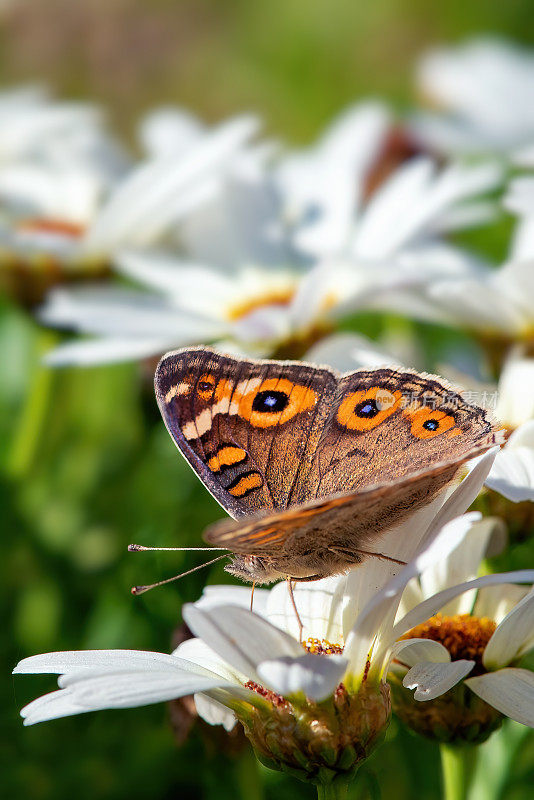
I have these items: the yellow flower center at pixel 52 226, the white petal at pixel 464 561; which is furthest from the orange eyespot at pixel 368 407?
the yellow flower center at pixel 52 226

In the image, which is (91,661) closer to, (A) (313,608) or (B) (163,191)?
(A) (313,608)

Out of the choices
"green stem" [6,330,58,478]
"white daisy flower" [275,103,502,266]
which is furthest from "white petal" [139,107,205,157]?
"green stem" [6,330,58,478]

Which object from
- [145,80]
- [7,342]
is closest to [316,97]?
[145,80]

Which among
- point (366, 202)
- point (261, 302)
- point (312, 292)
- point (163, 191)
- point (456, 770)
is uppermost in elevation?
point (366, 202)

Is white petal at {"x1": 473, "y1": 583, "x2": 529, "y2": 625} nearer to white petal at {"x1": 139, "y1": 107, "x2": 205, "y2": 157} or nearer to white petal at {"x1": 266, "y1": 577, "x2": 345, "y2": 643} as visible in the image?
white petal at {"x1": 266, "y1": 577, "x2": 345, "y2": 643}

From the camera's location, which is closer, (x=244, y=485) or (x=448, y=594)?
(x=448, y=594)

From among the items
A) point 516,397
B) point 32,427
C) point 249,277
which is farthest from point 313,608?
point 249,277
